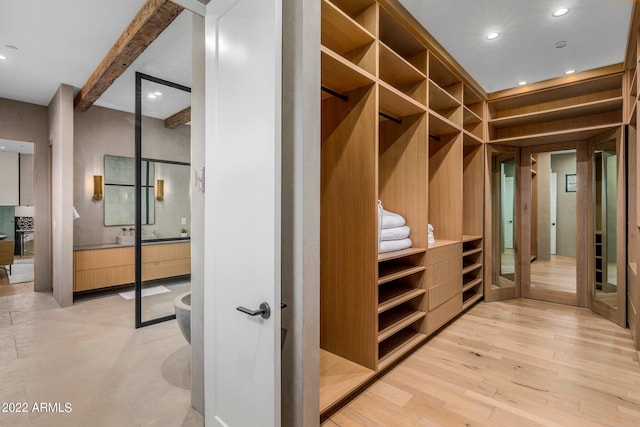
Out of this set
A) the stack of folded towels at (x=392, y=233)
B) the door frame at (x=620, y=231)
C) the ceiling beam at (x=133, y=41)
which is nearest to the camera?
the ceiling beam at (x=133, y=41)

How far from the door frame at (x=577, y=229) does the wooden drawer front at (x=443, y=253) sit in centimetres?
158

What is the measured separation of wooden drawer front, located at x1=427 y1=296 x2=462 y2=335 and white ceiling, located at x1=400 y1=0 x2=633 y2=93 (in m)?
2.59

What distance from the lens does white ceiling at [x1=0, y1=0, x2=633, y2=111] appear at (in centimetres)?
235

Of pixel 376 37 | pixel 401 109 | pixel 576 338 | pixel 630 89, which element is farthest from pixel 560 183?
pixel 376 37

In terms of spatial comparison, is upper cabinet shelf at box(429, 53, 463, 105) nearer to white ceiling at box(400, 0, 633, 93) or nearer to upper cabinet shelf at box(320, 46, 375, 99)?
white ceiling at box(400, 0, 633, 93)

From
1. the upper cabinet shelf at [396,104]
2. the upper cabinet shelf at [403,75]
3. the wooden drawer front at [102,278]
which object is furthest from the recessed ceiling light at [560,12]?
the wooden drawer front at [102,278]

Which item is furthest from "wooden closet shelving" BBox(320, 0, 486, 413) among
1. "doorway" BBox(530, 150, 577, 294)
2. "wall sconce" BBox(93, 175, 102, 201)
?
"wall sconce" BBox(93, 175, 102, 201)

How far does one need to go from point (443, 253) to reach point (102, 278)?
4710mm

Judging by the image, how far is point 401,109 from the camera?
2.68 meters

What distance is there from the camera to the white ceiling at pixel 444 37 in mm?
2346

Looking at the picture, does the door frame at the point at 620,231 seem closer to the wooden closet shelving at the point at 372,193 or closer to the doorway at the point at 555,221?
the doorway at the point at 555,221

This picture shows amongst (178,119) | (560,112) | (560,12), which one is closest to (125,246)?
(178,119)

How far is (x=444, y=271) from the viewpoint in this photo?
122 inches

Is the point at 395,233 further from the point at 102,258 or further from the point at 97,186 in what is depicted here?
the point at 97,186
